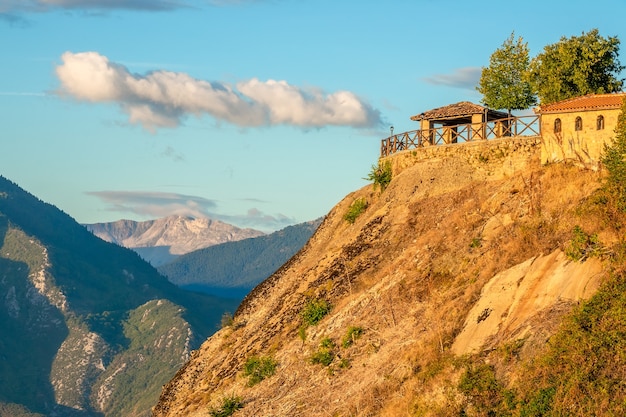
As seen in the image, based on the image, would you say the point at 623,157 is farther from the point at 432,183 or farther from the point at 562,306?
the point at 432,183

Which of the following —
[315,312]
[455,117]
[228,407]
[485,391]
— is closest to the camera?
[485,391]

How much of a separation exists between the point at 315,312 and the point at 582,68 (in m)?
21.9

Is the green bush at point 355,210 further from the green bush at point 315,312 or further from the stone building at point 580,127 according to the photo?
the stone building at point 580,127

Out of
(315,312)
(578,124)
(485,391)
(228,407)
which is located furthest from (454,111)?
(485,391)

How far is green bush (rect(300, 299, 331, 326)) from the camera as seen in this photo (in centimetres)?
5606

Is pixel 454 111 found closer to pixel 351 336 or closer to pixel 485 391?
pixel 351 336

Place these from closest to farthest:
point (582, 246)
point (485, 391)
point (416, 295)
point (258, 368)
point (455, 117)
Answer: point (485, 391) → point (582, 246) → point (416, 295) → point (258, 368) → point (455, 117)

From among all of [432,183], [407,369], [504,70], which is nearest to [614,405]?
[407,369]

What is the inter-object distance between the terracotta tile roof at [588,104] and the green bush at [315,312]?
Result: 50.8 ft

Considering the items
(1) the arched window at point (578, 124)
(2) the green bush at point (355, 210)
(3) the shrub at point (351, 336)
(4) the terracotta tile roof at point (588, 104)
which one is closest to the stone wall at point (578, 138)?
(1) the arched window at point (578, 124)

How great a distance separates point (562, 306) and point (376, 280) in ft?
51.2

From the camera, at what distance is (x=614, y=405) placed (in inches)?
1437

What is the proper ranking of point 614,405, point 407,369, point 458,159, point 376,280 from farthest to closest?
point 458,159
point 376,280
point 407,369
point 614,405

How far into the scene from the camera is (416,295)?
167 ft
